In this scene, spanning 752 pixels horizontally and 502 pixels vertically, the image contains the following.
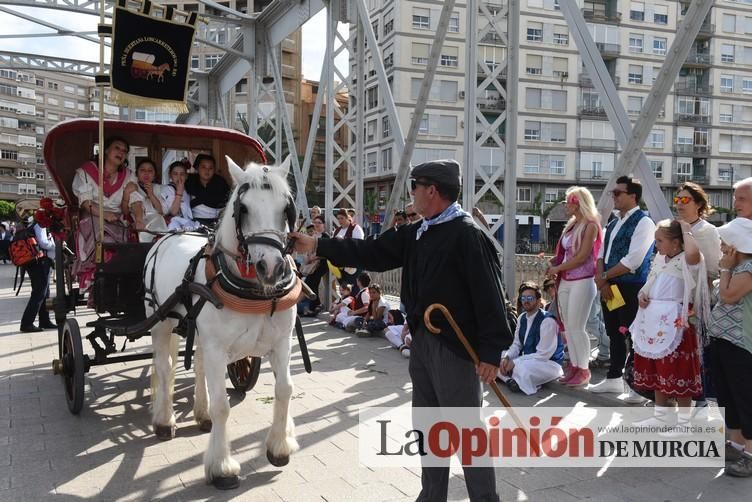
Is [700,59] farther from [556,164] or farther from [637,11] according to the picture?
[556,164]

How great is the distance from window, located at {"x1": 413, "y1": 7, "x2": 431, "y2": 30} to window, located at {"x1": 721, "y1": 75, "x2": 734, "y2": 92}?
85.8 feet

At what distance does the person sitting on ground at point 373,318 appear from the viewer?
9.02 metres

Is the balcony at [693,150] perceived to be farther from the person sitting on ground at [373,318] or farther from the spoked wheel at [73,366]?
the spoked wheel at [73,366]

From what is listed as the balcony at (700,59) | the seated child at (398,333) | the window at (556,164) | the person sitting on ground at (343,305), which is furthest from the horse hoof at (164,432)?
the balcony at (700,59)

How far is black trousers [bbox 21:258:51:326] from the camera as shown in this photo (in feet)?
30.5

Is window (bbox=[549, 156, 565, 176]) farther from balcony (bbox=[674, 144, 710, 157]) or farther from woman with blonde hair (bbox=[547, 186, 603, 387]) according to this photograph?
woman with blonde hair (bbox=[547, 186, 603, 387])

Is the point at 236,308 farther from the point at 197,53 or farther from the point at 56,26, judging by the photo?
the point at 197,53

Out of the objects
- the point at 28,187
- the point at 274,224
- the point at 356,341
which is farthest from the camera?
the point at 28,187

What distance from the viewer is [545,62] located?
43375 mm

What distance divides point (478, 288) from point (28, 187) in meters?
83.1

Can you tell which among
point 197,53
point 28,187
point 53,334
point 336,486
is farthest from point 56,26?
point 28,187

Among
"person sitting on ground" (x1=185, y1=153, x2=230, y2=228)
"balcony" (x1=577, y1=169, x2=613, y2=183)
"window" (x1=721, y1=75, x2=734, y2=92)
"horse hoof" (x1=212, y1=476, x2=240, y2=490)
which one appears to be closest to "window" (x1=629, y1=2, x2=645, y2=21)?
"window" (x1=721, y1=75, x2=734, y2=92)

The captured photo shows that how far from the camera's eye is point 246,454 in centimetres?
433

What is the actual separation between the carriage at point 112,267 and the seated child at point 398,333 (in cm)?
256
